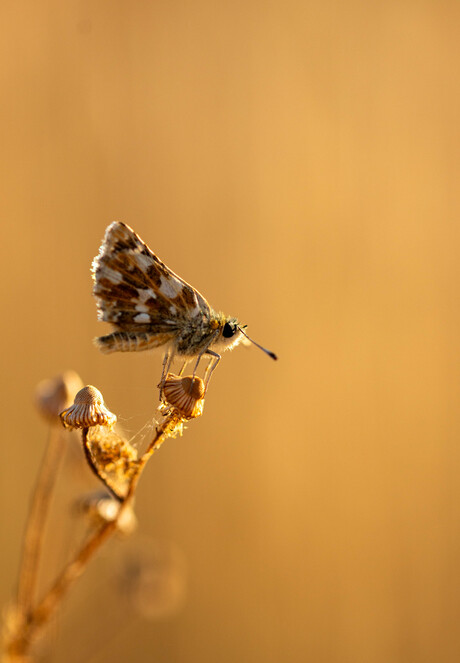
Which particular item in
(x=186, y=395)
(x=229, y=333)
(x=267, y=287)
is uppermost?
(x=267, y=287)

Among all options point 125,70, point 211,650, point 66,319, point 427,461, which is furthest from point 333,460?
point 125,70

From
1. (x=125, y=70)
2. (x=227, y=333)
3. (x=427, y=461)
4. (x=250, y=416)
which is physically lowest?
(x=227, y=333)

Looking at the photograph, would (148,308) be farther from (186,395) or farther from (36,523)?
(36,523)

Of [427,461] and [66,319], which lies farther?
[427,461]

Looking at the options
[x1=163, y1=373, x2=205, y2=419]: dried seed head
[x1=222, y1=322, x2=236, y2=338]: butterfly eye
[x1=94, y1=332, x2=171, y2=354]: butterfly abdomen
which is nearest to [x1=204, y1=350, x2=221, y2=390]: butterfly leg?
[x1=222, y1=322, x2=236, y2=338]: butterfly eye

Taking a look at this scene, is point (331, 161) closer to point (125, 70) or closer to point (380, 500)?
point (125, 70)

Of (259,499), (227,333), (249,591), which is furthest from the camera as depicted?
(259,499)

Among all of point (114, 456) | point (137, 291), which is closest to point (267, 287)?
point (137, 291)

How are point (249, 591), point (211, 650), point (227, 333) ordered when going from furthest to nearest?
point (249, 591), point (211, 650), point (227, 333)
